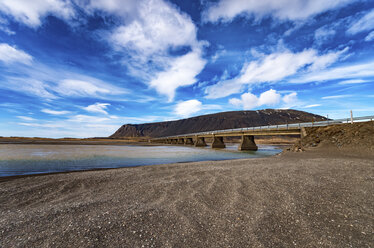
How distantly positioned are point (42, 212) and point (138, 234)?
356 cm

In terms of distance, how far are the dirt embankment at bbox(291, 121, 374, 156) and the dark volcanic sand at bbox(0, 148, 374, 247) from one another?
13.7m

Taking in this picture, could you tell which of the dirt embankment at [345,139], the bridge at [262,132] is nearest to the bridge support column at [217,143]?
the bridge at [262,132]

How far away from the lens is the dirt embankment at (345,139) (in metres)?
17.5

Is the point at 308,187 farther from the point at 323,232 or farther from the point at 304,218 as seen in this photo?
the point at 323,232

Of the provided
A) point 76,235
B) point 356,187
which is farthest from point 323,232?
point 76,235

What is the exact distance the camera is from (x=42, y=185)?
324 inches

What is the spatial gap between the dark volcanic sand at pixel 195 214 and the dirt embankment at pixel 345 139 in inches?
539

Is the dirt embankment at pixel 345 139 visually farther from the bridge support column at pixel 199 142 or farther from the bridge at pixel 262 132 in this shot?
the bridge support column at pixel 199 142

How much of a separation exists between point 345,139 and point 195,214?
24.1 m

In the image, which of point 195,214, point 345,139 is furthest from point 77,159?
point 345,139

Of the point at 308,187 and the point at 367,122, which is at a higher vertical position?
the point at 367,122

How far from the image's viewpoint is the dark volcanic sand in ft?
11.7

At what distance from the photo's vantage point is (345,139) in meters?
19.8

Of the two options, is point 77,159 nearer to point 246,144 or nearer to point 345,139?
point 345,139
